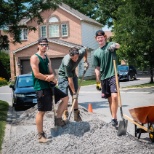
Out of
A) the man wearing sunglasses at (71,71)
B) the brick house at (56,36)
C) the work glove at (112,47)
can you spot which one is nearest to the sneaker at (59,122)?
the man wearing sunglasses at (71,71)

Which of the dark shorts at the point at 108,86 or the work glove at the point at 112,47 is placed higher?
the work glove at the point at 112,47

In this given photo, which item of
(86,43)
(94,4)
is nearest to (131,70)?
(86,43)

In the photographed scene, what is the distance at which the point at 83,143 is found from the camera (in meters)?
6.47

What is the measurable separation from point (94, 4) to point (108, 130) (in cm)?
4794

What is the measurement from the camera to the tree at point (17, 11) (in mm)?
12094

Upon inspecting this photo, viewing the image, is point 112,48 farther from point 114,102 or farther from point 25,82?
point 25,82

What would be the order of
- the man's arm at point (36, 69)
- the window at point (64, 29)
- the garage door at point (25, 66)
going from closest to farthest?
the man's arm at point (36, 69) < the garage door at point (25, 66) < the window at point (64, 29)

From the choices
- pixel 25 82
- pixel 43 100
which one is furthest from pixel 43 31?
pixel 43 100

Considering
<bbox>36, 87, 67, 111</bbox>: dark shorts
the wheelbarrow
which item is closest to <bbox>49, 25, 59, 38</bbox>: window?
<bbox>36, 87, 67, 111</bbox>: dark shorts

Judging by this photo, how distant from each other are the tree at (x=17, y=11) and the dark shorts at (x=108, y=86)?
5.70 metres

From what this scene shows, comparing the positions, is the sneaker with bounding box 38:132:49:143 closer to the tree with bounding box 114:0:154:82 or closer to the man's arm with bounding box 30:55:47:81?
the man's arm with bounding box 30:55:47:81

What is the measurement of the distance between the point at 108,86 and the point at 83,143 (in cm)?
146

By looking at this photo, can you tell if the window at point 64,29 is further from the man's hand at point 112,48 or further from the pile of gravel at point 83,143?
the man's hand at point 112,48

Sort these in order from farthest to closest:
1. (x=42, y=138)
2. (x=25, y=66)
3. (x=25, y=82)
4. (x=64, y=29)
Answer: (x=64, y=29)
(x=25, y=66)
(x=25, y=82)
(x=42, y=138)
